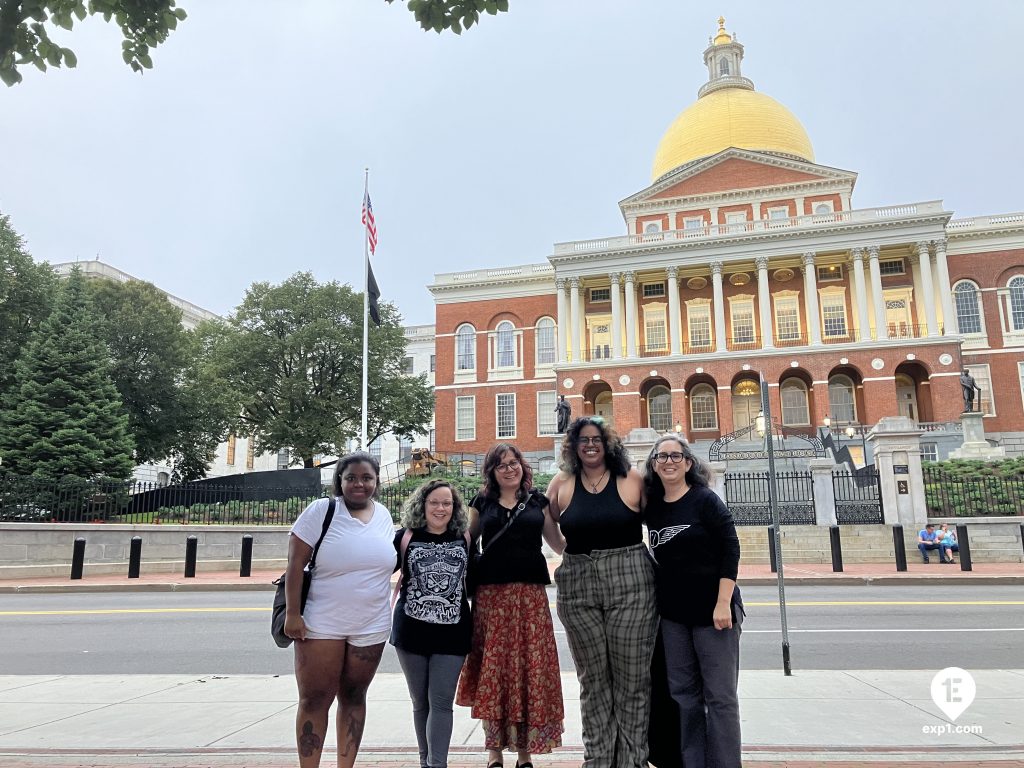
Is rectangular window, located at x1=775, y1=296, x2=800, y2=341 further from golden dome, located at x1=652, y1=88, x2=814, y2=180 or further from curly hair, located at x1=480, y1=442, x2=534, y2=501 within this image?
curly hair, located at x1=480, y1=442, x2=534, y2=501

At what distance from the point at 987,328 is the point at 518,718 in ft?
167

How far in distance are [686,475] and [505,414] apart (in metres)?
47.4

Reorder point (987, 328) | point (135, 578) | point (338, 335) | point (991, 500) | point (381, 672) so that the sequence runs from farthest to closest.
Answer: point (987, 328) < point (338, 335) < point (991, 500) < point (135, 578) < point (381, 672)

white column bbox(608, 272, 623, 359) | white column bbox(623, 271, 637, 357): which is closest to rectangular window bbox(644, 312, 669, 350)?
white column bbox(623, 271, 637, 357)

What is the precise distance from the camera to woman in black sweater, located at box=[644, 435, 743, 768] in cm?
383

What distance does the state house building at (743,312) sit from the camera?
141 ft

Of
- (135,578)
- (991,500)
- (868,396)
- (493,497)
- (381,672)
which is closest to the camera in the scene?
(493,497)

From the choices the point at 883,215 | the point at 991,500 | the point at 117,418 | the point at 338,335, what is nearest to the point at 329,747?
the point at 991,500

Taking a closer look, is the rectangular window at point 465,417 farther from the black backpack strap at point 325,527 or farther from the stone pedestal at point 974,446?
the black backpack strap at point 325,527

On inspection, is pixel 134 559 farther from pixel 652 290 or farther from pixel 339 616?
pixel 652 290

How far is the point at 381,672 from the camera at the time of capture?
7.26 meters

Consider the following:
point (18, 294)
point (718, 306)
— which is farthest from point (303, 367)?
point (718, 306)

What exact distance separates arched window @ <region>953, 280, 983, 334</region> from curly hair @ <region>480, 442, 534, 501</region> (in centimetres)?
4994

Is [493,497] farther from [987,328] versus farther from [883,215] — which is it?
[987,328]
